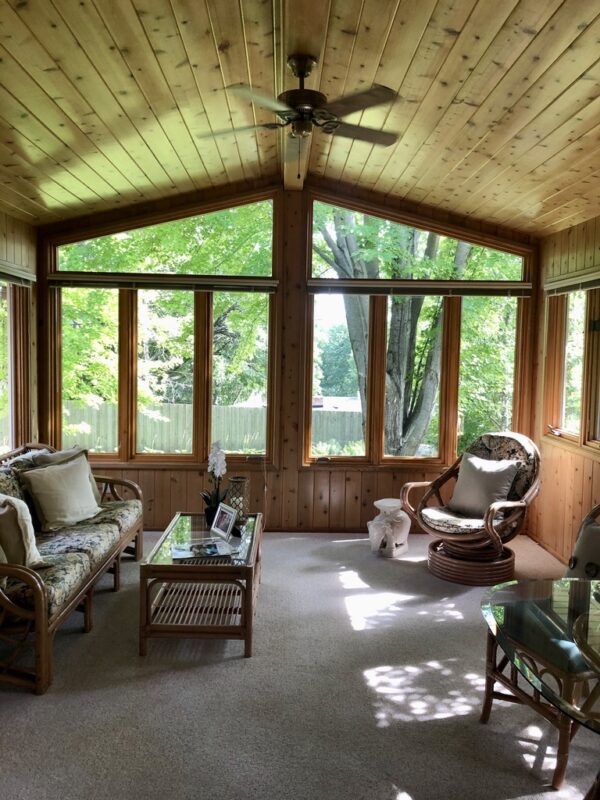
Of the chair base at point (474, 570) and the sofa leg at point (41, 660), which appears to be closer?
the sofa leg at point (41, 660)

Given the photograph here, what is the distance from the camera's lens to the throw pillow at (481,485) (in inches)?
175

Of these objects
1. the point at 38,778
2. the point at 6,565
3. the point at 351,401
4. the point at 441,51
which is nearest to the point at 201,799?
the point at 38,778

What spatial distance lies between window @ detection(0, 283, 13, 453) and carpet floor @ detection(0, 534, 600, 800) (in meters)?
1.69

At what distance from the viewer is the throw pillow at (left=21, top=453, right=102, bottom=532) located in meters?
3.78

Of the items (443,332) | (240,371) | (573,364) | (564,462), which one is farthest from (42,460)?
(573,364)

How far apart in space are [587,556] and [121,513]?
Result: 9.17 ft

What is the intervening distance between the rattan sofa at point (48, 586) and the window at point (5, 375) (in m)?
0.52

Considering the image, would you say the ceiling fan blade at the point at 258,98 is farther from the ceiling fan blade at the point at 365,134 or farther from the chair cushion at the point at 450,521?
the chair cushion at the point at 450,521

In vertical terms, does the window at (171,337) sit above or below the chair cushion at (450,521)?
above

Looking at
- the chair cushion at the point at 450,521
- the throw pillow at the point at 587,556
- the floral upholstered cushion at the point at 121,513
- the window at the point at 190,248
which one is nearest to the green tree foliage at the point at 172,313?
the window at the point at 190,248

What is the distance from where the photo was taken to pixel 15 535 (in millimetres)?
2938

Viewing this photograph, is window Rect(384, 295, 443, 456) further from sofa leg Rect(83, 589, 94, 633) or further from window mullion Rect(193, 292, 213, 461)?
sofa leg Rect(83, 589, 94, 633)

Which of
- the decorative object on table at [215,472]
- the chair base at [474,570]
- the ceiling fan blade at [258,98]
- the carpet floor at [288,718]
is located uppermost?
the ceiling fan blade at [258,98]

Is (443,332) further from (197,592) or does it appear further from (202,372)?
(197,592)
